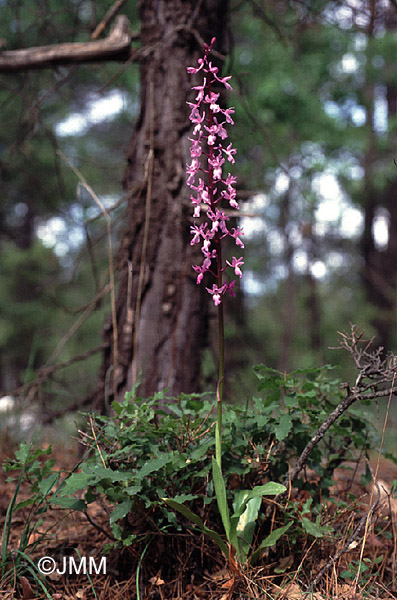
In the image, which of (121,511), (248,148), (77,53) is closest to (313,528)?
(121,511)

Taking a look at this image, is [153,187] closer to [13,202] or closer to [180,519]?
[180,519]

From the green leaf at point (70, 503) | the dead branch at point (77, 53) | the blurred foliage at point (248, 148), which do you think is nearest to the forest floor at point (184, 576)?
the green leaf at point (70, 503)

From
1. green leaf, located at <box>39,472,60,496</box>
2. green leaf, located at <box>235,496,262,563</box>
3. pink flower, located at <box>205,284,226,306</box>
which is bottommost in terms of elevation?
green leaf, located at <box>235,496,262,563</box>

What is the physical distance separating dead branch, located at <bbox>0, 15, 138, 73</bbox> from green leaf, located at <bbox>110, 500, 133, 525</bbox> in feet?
8.55

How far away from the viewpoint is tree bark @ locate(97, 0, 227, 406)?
270 cm

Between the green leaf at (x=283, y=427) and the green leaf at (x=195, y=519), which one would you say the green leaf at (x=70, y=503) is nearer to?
the green leaf at (x=195, y=519)

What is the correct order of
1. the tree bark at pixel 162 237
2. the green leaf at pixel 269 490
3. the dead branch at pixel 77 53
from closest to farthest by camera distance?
the green leaf at pixel 269 490 < the tree bark at pixel 162 237 < the dead branch at pixel 77 53

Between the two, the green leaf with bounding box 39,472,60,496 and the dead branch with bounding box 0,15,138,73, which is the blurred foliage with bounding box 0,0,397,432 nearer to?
the dead branch with bounding box 0,15,138,73

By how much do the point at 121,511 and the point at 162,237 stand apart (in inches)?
63.0

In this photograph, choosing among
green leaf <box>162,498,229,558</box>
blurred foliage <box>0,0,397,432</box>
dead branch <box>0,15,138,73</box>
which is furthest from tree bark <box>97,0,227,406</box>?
green leaf <box>162,498,229,558</box>

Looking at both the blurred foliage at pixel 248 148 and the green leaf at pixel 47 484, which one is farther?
the blurred foliage at pixel 248 148

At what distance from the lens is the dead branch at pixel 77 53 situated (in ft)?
9.98

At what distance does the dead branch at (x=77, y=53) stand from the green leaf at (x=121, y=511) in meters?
2.61

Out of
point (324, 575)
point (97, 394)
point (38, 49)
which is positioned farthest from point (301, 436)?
point (38, 49)
